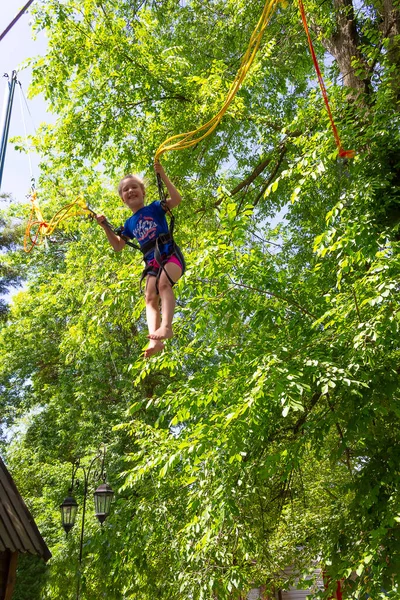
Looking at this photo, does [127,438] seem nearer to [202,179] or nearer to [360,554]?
[202,179]

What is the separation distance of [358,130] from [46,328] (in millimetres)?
10670

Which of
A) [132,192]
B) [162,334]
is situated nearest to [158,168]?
[132,192]

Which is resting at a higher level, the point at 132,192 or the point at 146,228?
the point at 132,192

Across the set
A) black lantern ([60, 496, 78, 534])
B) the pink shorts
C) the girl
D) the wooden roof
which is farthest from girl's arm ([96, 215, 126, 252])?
black lantern ([60, 496, 78, 534])

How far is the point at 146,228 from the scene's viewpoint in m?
3.55

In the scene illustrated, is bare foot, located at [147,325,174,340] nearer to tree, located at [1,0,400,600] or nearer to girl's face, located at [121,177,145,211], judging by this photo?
girl's face, located at [121,177,145,211]

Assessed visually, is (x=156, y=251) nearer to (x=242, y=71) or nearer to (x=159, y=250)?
(x=159, y=250)

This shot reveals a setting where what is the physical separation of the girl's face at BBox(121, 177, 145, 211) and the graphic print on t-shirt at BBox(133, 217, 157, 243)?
128 mm

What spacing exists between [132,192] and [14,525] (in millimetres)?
3947

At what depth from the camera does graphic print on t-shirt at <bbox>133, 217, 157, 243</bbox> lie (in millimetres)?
3537

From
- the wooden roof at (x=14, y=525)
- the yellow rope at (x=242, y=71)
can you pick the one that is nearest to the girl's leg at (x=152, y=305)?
the yellow rope at (x=242, y=71)

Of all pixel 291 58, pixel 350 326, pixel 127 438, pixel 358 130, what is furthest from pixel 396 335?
pixel 127 438

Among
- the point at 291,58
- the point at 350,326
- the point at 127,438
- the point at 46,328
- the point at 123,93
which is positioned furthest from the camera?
the point at 46,328

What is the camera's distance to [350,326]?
4.72m
